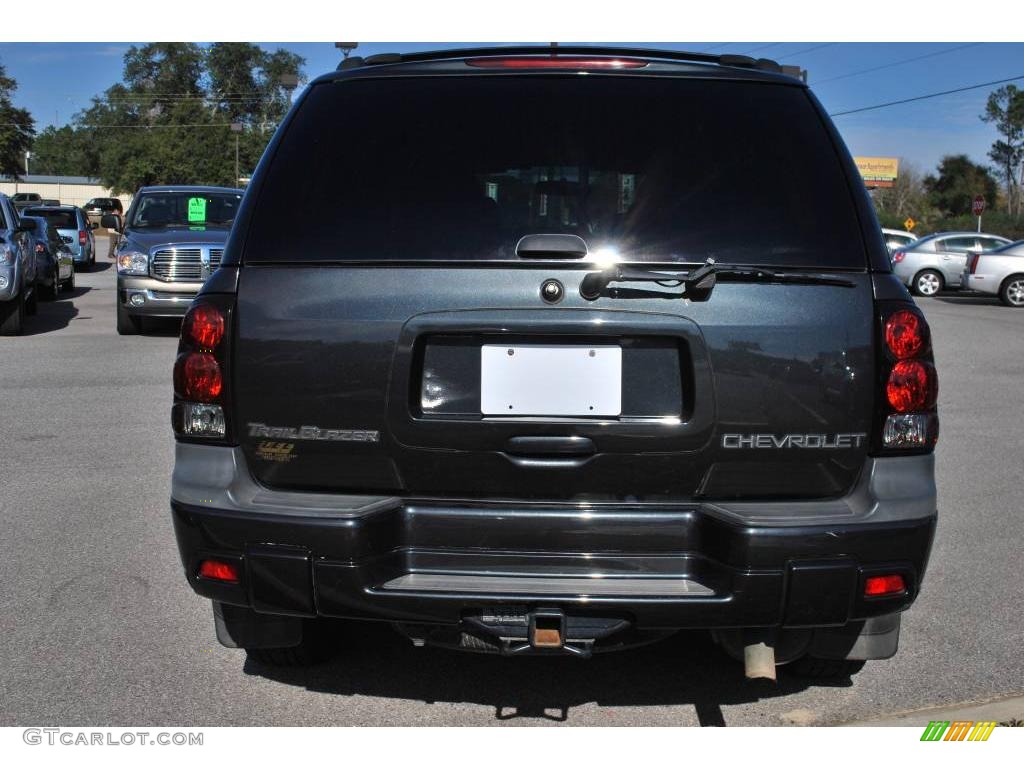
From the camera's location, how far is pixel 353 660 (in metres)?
4.07

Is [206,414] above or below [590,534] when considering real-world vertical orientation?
above

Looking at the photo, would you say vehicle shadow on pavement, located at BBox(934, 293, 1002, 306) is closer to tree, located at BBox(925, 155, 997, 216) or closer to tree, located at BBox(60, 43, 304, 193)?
tree, located at BBox(925, 155, 997, 216)

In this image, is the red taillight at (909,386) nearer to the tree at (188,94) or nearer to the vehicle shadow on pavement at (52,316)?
the vehicle shadow on pavement at (52,316)

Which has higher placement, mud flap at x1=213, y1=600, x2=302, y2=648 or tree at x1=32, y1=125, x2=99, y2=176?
tree at x1=32, y1=125, x2=99, y2=176

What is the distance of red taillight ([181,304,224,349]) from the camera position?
3137 millimetres

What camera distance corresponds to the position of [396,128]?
3260 mm

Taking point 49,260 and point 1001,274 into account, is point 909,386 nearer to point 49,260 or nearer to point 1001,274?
point 49,260

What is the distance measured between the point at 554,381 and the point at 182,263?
12.5 metres

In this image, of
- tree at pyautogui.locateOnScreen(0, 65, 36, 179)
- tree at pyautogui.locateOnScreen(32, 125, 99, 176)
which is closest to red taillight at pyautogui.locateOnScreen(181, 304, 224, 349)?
tree at pyautogui.locateOnScreen(0, 65, 36, 179)

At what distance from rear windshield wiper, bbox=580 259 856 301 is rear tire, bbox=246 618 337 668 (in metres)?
1.54

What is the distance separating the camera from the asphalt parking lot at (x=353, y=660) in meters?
3.65
